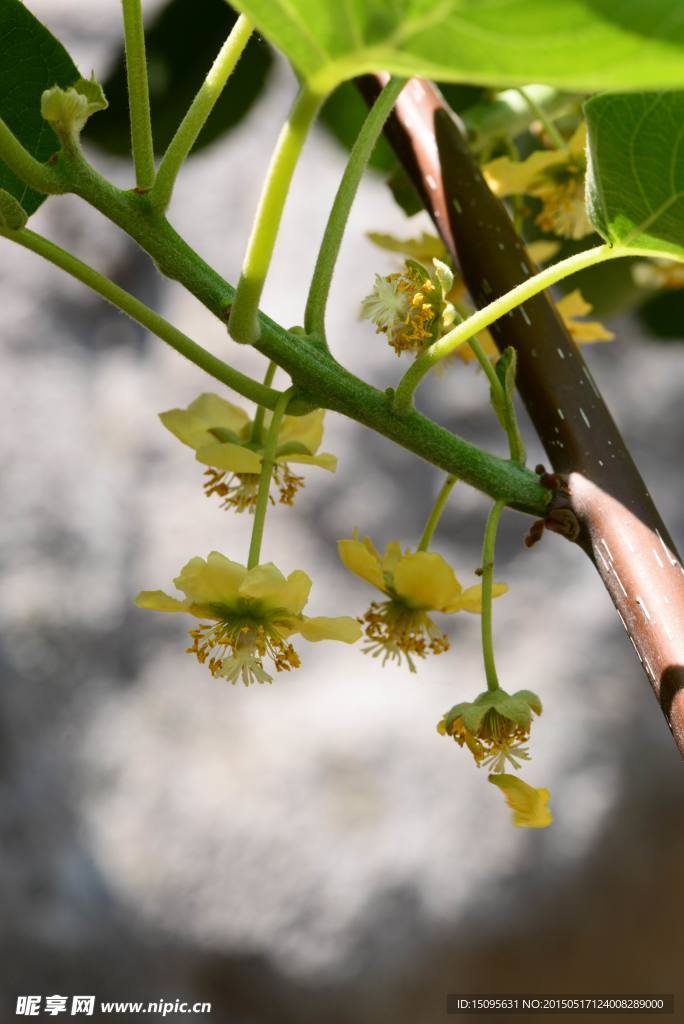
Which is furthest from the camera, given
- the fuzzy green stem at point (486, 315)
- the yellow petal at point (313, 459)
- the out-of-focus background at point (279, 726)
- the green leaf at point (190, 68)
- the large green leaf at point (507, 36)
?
the out-of-focus background at point (279, 726)

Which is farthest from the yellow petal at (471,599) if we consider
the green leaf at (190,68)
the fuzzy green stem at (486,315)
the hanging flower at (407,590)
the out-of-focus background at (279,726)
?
the out-of-focus background at (279,726)

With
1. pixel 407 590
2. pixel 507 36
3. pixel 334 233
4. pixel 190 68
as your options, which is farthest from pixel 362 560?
pixel 190 68

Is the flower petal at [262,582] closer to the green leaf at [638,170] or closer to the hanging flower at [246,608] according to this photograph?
the hanging flower at [246,608]

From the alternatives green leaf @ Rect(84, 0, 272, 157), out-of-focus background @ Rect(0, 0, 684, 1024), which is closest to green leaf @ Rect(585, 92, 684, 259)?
green leaf @ Rect(84, 0, 272, 157)

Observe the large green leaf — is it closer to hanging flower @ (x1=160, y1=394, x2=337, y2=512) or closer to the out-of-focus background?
hanging flower @ (x1=160, y1=394, x2=337, y2=512)

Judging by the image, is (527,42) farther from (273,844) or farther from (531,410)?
(273,844)

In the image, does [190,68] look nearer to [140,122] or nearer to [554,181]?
[554,181]

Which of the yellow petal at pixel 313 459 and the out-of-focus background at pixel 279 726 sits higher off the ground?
the out-of-focus background at pixel 279 726

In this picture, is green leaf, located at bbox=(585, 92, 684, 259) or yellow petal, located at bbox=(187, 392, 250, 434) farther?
yellow petal, located at bbox=(187, 392, 250, 434)
